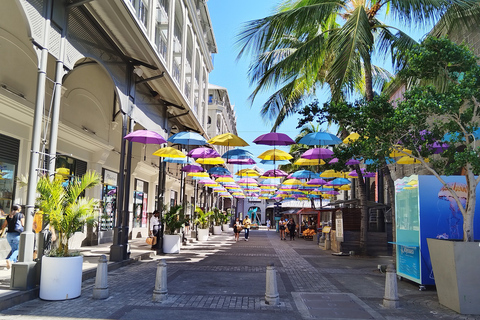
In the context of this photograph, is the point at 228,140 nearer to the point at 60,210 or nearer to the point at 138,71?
the point at 138,71

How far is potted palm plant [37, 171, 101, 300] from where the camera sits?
7.27 m

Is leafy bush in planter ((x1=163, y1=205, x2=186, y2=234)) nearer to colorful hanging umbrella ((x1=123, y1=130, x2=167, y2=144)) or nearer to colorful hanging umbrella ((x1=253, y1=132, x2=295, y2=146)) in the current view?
colorful hanging umbrella ((x1=123, y1=130, x2=167, y2=144))

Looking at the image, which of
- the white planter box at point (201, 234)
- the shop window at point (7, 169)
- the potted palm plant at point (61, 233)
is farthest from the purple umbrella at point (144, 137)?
the white planter box at point (201, 234)

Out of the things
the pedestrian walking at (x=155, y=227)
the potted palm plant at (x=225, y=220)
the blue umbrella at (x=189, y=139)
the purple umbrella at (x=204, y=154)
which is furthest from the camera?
the potted palm plant at (x=225, y=220)

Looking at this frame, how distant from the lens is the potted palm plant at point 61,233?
23.9 feet

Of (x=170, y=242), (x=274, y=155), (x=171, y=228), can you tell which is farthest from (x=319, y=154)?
(x=170, y=242)

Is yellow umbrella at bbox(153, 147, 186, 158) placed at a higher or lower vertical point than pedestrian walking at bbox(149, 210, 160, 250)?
higher

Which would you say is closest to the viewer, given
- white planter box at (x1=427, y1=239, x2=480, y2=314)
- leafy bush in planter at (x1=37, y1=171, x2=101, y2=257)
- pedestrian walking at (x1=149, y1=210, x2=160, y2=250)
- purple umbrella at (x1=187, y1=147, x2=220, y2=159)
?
white planter box at (x1=427, y1=239, x2=480, y2=314)

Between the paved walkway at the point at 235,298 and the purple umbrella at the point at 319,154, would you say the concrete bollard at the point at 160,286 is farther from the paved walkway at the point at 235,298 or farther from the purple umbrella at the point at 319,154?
the purple umbrella at the point at 319,154

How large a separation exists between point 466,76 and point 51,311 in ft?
28.4

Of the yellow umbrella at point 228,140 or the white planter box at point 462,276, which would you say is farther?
the yellow umbrella at point 228,140

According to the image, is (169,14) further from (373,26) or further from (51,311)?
(51,311)

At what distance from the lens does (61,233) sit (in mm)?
7742

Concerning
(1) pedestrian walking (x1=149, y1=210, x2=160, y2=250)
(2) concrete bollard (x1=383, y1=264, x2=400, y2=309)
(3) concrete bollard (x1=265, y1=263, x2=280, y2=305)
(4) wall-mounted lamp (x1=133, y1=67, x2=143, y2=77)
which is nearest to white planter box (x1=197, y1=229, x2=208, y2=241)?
(1) pedestrian walking (x1=149, y1=210, x2=160, y2=250)
